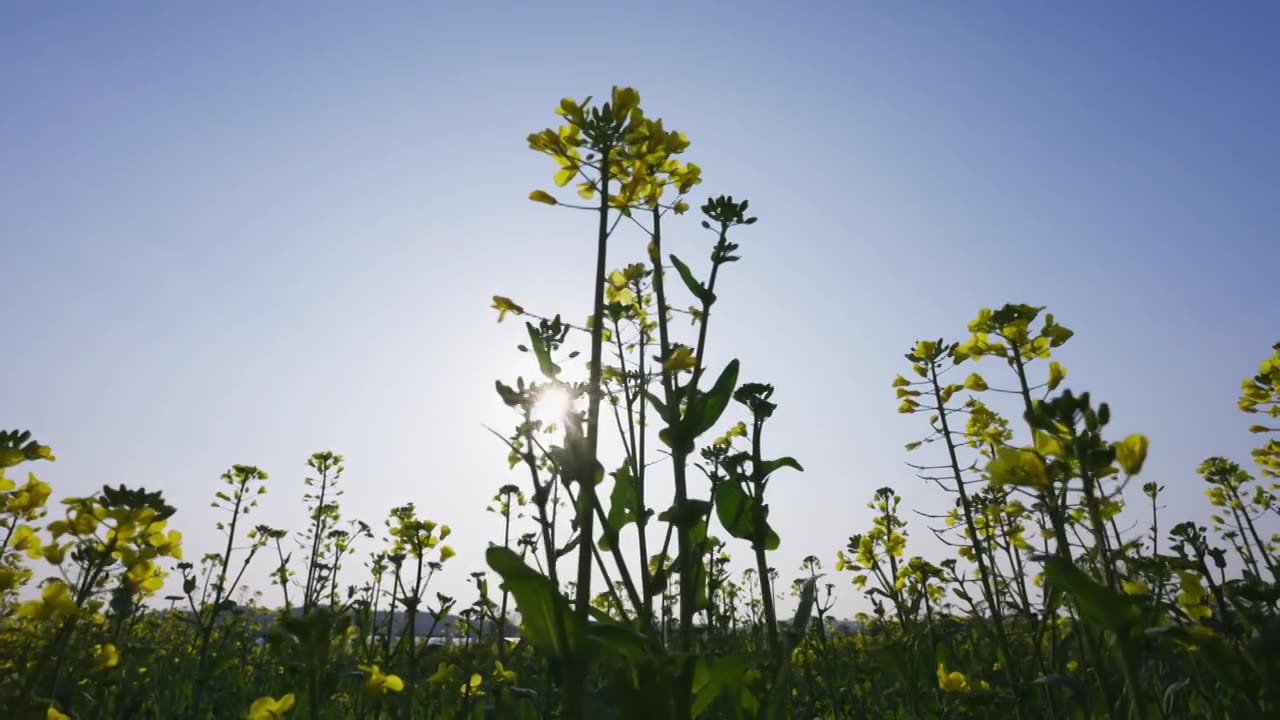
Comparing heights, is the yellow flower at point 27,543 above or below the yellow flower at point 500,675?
above

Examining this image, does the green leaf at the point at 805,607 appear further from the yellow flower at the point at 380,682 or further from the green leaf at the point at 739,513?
the yellow flower at the point at 380,682

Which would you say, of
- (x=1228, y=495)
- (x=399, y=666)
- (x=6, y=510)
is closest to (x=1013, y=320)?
(x=6, y=510)

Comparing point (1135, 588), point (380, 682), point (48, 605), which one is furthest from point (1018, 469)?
point (48, 605)

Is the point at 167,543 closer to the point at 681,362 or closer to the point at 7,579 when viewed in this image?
the point at 7,579

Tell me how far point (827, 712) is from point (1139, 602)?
9.70 ft

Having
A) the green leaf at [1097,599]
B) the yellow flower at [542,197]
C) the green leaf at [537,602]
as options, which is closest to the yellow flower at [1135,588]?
the green leaf at [1097,599]

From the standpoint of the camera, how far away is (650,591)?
2357mm

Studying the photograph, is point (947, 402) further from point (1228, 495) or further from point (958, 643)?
point (1228, 495)

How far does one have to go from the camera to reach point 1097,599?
168cm

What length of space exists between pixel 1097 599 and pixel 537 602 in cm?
145

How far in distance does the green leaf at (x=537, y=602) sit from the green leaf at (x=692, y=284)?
145 cm

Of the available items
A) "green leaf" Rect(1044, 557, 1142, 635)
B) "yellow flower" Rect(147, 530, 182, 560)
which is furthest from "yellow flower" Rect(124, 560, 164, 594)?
"green leaf" Rect(1044, 557, 1142, 635)

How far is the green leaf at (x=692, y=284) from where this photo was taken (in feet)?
9.37

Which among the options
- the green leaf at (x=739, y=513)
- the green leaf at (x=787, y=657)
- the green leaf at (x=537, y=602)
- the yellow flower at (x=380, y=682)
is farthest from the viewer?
the green leaf at (x=739, y=513)
